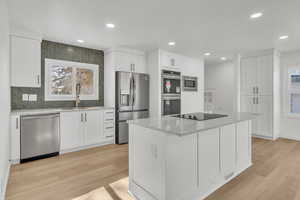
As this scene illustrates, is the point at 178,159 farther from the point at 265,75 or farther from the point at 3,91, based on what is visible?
the point at 265,75

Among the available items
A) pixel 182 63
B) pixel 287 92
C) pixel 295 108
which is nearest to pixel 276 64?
pixel 287 92

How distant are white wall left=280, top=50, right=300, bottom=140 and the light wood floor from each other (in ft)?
5.05

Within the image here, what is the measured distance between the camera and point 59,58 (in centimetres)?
380

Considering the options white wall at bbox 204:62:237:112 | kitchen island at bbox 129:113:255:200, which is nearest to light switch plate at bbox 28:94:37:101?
kitchen island at bbox 129:113:255:200

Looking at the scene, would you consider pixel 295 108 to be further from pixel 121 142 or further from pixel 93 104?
pixel 93 104

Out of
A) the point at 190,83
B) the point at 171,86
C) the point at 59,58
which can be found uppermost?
the point at 59,58

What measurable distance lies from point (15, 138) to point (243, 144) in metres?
3.81

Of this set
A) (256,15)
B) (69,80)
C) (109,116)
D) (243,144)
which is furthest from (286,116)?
(69,80)

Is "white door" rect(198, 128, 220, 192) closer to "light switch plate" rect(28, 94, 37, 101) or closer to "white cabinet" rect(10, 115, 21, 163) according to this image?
"white cabinet" rect(10, 115, 21, 163)

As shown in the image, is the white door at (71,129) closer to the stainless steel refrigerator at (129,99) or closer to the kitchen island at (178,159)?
the stainless steel refrigerator at (129,99)

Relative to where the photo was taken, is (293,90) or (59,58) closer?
(59,58)

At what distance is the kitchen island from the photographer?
1.56m

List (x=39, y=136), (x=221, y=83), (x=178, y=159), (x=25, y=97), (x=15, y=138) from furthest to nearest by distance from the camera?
(x=221, y=83) < (x=25, y=97) < (x=39, y=136) < (x=15, y=138) < (x=178, y=159)

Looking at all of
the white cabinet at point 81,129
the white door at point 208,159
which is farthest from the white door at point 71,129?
the white door at point 208,159
